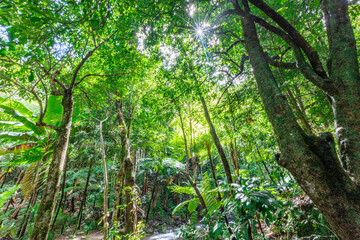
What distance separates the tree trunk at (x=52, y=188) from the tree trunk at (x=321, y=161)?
3027mm

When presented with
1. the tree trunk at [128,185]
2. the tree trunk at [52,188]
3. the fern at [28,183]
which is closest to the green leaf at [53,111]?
the fern at [28,183]

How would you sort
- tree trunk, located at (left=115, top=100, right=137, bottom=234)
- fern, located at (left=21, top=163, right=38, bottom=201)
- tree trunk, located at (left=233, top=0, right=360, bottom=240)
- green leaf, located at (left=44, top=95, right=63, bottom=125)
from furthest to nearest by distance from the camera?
green leaf, located at (left=44, top=95, right=63, bottom=125) → fern, located at (left=21, top=163, right=38, bottom=201) → tree trunk, located at (left=115, top=100, right=137, bottom=234) → tree trunk, located at (left=233, top=0, right=360, bottom=240)

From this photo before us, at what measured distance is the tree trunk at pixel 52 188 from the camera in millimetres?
2111

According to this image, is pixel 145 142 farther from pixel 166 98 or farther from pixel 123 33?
pixel 123 33

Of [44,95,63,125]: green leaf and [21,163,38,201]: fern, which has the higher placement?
[44,95,63,125]: green leaf

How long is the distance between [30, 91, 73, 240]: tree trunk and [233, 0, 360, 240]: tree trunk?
9.93ft

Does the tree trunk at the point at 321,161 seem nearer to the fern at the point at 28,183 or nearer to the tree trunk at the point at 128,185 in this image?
the tree trunk at the point at 128,185

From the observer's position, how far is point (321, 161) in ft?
4.76

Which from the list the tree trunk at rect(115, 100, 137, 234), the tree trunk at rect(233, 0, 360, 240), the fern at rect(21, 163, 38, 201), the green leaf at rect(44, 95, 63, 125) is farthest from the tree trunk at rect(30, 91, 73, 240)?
the fern at rect(21, 163, 38, 201)

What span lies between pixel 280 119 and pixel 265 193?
1.06 metres

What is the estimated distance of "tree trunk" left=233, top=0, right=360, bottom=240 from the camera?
1245mm

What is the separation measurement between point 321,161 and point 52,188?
335cm

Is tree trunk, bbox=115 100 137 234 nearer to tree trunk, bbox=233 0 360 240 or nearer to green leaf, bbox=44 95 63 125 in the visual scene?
green leaf, bbox=44 95 63 125

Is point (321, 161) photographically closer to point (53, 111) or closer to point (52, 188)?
point (52, 188)
